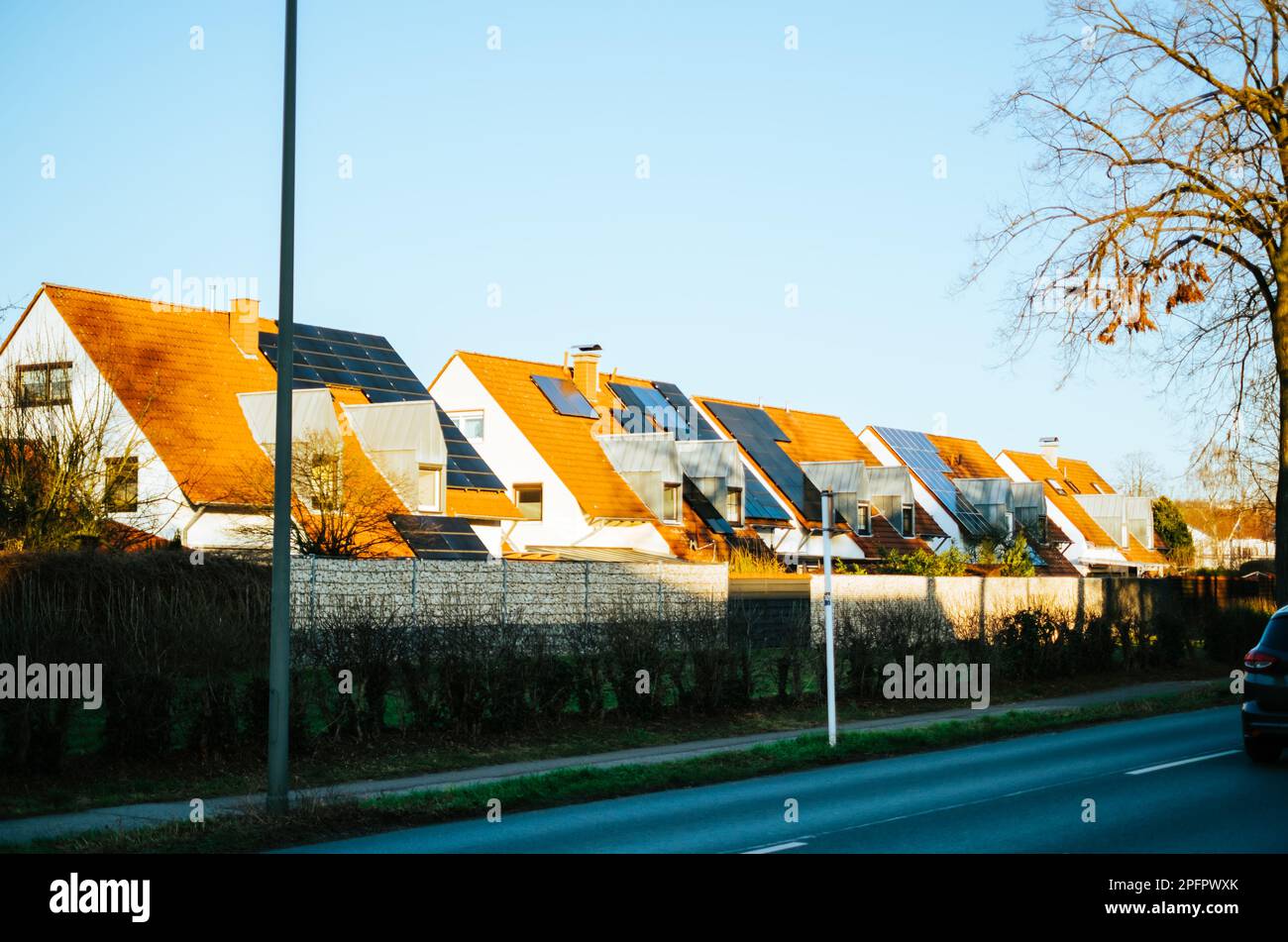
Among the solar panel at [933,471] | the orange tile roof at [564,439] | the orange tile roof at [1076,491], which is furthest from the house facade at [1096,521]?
the orange tile roof at [564,439]

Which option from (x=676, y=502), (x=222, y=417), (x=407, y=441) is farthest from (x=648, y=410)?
(x=222, y=417)

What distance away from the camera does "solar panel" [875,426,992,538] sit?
63500mm

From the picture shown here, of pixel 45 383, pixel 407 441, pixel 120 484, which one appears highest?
pixel 45 383

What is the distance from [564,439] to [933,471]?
2481 centimetres

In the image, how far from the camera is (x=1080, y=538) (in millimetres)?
77500

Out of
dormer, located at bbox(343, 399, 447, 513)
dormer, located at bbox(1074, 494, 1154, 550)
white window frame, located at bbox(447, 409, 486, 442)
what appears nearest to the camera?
dormer, located at bbox(343, 399, 447, 513)

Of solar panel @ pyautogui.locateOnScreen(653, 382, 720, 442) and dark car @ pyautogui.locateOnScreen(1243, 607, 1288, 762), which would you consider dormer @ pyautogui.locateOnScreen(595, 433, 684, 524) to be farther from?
dark car @ pyautogui.locateOnScreen(1243, 607, 1288, 762)

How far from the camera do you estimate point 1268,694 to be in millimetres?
14859

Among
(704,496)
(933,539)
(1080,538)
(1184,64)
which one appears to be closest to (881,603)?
(1184,64)

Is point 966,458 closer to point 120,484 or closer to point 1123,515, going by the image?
point 1123,515

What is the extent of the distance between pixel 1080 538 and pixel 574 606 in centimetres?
5346

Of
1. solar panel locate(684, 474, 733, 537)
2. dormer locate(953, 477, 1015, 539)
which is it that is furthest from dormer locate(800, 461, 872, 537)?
dormer locate(953, 477, 1015, 539)

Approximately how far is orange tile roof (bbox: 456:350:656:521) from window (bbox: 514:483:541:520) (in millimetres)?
1072
